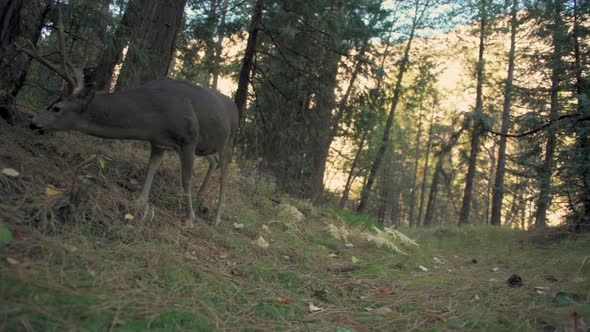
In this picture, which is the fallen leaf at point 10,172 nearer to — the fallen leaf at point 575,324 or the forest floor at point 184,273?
the forest floor at point 184,273

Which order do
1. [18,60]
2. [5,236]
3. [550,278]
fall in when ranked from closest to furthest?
[5,236] < [550,278] < [18,60]

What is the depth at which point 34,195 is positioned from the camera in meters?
3.73

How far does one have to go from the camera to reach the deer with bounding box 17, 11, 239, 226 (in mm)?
4363

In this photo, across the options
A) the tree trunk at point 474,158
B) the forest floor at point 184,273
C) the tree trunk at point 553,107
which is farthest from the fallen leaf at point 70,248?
the tree trunk at point 474,158

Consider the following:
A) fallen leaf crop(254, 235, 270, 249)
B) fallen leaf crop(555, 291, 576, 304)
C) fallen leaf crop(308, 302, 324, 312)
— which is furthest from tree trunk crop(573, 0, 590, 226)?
fallen leaf crop(308, 302, 324, 312)

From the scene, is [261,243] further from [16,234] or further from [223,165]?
[16,234]

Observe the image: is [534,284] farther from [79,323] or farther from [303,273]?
[79,323]

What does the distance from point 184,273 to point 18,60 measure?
3.94 meters

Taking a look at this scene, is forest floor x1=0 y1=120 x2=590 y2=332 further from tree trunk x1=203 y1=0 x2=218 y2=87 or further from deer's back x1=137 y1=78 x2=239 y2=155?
tree trunk x1=203 y1=0 x2=218 y2=87

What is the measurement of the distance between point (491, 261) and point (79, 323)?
7.02 metres

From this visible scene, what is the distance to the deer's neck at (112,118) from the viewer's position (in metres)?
4.56

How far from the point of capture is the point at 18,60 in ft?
17.1

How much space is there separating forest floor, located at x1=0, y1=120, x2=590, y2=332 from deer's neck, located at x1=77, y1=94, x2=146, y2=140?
0.57 meters

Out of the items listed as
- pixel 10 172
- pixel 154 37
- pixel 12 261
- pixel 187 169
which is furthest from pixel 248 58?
pixel 12 261
